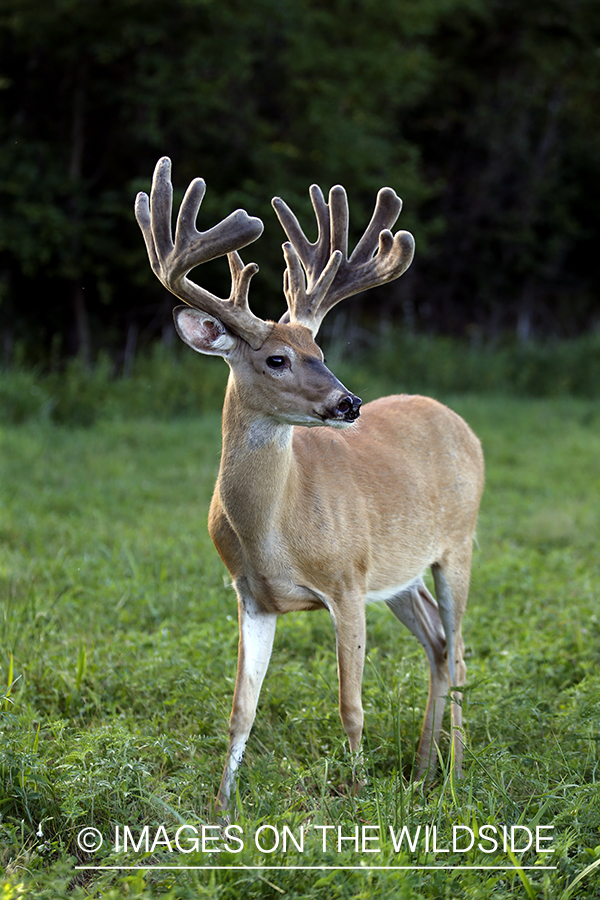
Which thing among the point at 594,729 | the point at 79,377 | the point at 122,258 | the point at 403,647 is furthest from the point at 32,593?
the point at 122,258

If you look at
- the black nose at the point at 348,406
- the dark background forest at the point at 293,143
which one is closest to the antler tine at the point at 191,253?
the black nose at the point at 348,406

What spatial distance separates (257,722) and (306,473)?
3.40ft

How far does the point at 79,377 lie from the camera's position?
11383 millimetres

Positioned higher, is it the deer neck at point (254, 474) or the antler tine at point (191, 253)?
the antler tine at point (191, 253)

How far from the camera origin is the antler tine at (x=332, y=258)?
3674 mm

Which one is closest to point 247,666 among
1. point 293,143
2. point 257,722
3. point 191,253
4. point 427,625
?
point 257,722

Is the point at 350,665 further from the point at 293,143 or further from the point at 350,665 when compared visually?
the point at 293,143

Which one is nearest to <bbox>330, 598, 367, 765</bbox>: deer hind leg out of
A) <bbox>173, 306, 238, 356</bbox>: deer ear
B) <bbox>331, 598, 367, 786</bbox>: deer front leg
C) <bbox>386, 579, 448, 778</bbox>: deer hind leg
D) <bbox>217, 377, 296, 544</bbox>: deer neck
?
<bbox>331, 598, 367, 786</bbox>: deer front leg

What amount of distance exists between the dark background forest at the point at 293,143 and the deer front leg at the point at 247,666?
10.2 metres

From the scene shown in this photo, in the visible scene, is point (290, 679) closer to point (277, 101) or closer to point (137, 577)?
point (137, 577)

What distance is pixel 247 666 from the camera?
3.42 m

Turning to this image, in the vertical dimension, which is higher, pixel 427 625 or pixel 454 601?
pixel 454 601

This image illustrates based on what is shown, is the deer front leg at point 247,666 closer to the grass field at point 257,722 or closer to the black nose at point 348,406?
the grass field at point 257,722

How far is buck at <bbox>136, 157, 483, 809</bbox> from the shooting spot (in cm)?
320
